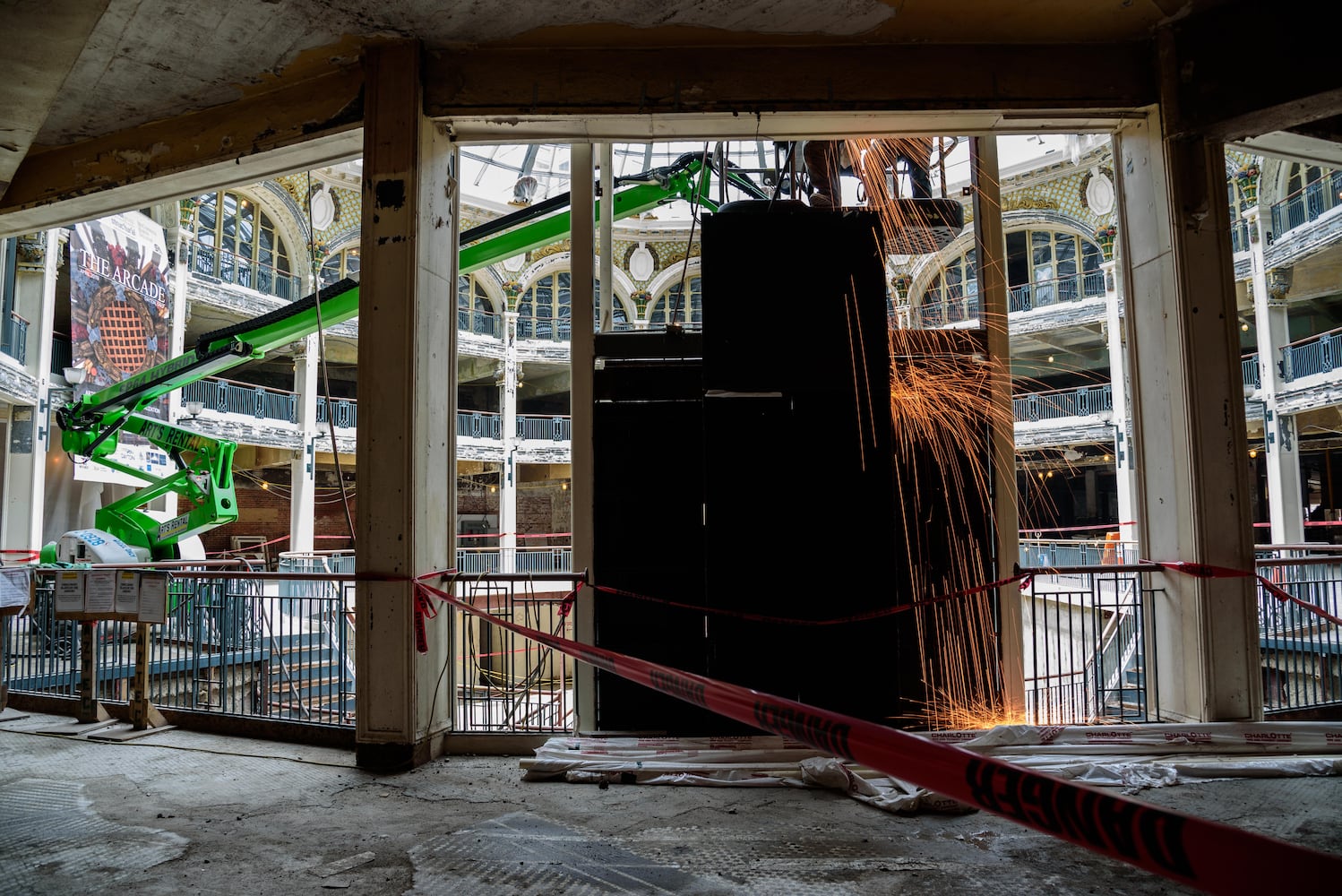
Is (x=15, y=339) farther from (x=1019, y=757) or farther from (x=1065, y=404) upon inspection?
(x=1065, y=404)

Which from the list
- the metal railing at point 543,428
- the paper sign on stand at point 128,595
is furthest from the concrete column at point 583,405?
the metal railing at point 543,428

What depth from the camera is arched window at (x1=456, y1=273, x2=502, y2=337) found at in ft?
85.1

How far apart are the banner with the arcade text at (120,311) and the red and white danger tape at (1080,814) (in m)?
13.4

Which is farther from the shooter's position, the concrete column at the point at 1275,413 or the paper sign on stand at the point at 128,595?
the concrete column at the point at 1275,413

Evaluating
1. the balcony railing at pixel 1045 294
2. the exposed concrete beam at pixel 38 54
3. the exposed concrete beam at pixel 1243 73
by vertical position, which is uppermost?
the balcony railing at pixel 1045 294

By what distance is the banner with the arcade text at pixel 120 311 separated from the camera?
13.5 m

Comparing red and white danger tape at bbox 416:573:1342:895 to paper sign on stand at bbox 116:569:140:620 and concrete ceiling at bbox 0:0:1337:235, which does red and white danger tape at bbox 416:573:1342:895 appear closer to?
concrete ceiling at bbox 0:0:1337:235

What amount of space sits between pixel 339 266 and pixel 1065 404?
884 inches

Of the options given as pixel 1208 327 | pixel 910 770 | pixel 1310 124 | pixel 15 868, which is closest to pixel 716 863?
pixel 910 770

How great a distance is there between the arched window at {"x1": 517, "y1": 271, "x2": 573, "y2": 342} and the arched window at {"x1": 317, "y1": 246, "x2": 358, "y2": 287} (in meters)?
5.43

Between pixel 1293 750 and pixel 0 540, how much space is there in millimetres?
16844

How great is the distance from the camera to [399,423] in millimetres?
4738

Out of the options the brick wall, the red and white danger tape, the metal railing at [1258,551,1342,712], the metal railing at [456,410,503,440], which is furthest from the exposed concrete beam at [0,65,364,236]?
the metal railing at [456,410,503,440]

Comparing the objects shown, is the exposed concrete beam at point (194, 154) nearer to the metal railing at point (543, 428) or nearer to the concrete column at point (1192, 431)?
the concrete column at point (1192, 431)
